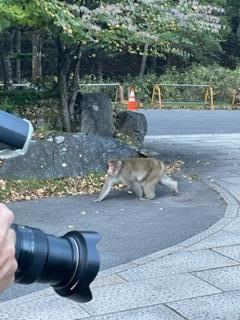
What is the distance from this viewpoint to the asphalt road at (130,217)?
23.1 ft

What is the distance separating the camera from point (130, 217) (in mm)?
8422

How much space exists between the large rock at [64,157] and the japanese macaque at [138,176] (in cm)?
153

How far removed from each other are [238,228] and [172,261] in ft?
5.01

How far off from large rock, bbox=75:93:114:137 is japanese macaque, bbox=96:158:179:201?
126 inches

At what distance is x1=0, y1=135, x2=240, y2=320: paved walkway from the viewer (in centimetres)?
494

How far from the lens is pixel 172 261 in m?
6.27

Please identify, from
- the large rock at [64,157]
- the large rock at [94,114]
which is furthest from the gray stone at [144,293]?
the large rock at [94,114]

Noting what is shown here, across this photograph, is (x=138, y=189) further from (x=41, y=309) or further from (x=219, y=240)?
(x=41, y=309)

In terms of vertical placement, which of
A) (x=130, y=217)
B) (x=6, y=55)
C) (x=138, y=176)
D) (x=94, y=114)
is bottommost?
(x=130, y=217)

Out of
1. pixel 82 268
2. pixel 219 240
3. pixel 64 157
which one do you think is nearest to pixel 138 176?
pixel 64 157

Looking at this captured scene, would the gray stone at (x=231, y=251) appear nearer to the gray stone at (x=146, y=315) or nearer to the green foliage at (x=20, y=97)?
the gray stone at (x=146, y=315)

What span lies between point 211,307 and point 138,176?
4573 mm

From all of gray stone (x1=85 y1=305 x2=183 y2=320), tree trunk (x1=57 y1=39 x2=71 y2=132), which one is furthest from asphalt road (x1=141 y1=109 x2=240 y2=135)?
gray stone (x1=85 y1=305 x2=183 y2=320)

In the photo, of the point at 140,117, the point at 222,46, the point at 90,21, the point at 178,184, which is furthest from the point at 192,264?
the point at 222,46
